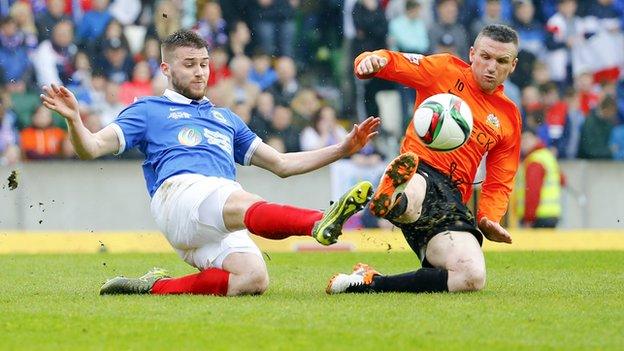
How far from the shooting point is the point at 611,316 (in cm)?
730

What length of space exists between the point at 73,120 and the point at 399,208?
2.14m

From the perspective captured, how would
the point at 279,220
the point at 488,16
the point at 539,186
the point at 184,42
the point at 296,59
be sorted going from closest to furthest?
the point at 279,220, the point at 184,42, the point at 539,186, the point at 296,59, the point at 488,16

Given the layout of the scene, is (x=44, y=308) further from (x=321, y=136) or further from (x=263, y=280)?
(x=321, y=136)

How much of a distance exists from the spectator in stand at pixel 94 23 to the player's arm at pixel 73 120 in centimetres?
987

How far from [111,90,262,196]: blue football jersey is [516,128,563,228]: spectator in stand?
9.07m

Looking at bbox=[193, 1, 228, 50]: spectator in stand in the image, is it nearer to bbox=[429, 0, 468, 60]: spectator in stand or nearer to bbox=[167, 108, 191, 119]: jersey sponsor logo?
bbox=[429, 0, 468, 60]: spectator in stand

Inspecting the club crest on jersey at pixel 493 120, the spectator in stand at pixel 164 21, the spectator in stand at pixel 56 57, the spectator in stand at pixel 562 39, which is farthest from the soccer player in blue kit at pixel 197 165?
the spectator in stand at pixel 562 39

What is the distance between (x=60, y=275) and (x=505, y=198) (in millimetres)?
3767

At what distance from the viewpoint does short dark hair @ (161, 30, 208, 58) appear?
880cm

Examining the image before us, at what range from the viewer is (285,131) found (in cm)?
1764

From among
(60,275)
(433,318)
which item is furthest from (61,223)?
(433,318)

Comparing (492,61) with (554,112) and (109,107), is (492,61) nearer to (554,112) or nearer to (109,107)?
(109,107)

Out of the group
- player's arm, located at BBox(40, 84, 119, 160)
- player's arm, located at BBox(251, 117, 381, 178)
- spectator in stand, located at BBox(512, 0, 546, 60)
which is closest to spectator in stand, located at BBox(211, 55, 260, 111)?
spectator in stand, located at BBox(512, 0, 546, 60)

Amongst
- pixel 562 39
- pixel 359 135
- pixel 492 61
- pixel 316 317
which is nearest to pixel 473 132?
pixel 492 61
